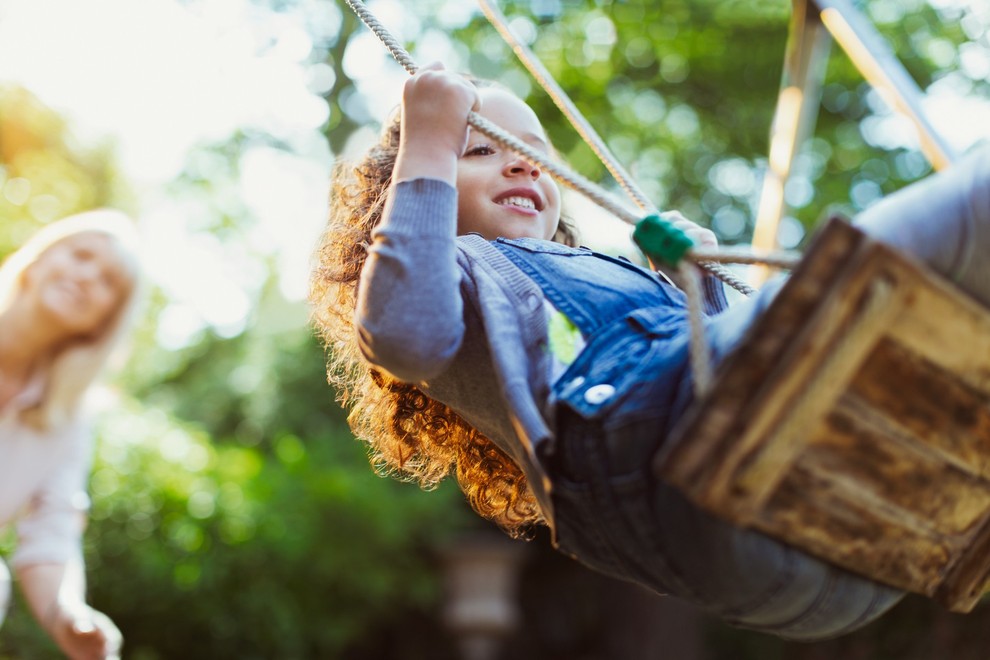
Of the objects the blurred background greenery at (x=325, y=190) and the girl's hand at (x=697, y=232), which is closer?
the girl's hand at (x=697, y=232)

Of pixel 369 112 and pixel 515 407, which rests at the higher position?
pixel 369 112

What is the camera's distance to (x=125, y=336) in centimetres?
260

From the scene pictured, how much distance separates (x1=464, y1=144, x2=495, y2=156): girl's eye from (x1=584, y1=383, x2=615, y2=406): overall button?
2.20 ft

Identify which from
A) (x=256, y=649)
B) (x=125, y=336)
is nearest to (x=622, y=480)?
(x=125, y=336)

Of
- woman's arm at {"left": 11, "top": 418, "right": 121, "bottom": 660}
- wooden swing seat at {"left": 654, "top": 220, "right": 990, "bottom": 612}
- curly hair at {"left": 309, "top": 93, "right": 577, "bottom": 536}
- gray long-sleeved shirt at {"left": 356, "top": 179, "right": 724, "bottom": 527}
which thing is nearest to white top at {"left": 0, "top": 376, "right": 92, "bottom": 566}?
woman's arm at {"left": 11, "top": 418, "right": 121, "bottom": 660}

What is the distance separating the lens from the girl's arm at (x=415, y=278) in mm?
1176

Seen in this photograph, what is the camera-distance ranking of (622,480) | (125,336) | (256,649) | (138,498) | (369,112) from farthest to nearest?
(369,112) → (256,649) → (138,498) → (125,336) → (622,480)

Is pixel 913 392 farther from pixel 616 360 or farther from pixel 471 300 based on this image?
pixel 471 300

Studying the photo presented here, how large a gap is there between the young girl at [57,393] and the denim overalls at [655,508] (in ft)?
4.31

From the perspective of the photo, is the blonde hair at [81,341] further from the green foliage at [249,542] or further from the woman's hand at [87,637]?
the green foliage at [249,542]

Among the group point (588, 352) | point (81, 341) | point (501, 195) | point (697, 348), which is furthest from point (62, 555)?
point (697, 348)

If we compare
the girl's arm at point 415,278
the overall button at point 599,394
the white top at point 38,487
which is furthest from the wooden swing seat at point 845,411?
the white top at point 38,487

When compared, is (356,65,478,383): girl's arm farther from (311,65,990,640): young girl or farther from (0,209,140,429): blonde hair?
(0,209,140,429): blonde hair

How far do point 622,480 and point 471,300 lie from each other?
1.19ft
